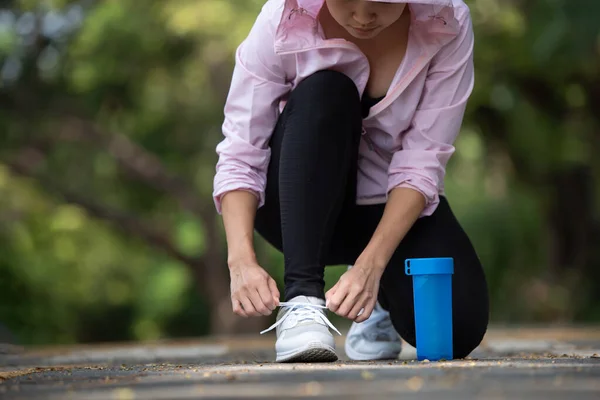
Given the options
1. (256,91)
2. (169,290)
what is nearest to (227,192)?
(256,91)

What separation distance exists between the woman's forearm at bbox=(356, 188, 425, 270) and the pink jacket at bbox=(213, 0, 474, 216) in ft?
0.10

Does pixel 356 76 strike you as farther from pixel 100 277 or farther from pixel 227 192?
pixel 100 277

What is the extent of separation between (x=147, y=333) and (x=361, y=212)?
46.6 feet

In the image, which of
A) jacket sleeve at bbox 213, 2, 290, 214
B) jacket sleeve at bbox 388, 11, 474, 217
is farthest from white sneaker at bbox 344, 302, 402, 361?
jacket sleeve at bbox 213, 2, 290, 214

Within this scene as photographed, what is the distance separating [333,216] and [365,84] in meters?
0.34

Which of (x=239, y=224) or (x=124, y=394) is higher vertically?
(x=239, y=224)

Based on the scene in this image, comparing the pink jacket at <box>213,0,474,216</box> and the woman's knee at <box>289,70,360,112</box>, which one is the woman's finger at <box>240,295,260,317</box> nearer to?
the pink jacket at <box>213,0,474,216</box>

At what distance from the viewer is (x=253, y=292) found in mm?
2344

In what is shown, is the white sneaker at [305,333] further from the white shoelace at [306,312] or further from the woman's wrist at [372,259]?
the woman's wrist at [372,259]

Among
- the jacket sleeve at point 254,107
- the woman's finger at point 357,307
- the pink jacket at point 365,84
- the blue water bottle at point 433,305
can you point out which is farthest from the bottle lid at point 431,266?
the jacket sleeve at point 254,107

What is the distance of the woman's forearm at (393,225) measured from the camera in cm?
238

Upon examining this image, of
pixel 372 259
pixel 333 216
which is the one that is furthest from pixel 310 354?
pixel 333 216

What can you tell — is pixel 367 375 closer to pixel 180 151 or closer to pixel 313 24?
pixel 313 24

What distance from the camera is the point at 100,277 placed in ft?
43.1
